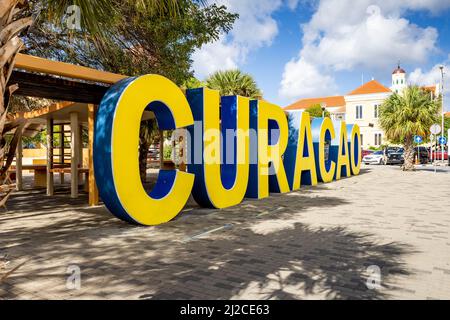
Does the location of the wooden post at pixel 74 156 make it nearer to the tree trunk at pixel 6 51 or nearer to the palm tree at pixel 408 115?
the tree trunk at pixel 6 51

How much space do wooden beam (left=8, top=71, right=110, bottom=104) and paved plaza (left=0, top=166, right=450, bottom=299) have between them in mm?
2909

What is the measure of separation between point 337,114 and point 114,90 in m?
65.9

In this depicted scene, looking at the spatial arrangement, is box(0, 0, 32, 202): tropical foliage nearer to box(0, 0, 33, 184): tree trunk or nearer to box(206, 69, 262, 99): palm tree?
box(0, 0, 33, 184): tree trunk

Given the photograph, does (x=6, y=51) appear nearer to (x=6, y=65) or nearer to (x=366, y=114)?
(x=6, y=65)

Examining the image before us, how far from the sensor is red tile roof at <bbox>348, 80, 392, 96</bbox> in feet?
195

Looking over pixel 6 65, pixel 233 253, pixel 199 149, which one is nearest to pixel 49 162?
pixel 199 149

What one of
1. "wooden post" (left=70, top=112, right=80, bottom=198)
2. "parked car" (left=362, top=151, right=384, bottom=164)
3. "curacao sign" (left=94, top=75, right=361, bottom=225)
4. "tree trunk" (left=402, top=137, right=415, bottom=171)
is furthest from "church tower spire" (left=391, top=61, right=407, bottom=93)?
"wooden post" (left=70, top=112, right=80, bottom=198)

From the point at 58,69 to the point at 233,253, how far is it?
4.95 meters

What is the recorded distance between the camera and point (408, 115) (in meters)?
23.6

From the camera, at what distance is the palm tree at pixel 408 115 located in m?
23.3

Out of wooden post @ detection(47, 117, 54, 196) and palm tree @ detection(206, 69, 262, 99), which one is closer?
wooden post @ detection(47, 117, 54, 196)

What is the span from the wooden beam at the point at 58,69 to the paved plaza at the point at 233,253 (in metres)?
3.13

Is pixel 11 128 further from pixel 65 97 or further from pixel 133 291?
pixel 65 97
